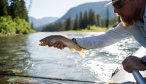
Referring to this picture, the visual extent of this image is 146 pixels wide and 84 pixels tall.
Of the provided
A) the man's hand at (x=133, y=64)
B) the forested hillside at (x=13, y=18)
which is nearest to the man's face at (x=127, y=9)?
the man's hand at (x=133, y=64)

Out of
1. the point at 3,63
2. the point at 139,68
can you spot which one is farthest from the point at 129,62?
the point at 3,63

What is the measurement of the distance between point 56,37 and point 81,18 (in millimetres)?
171251

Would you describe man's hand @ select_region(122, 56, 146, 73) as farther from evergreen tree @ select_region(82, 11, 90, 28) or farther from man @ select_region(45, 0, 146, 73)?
evergreen tree @ select_region(82, 11, 90, 28)

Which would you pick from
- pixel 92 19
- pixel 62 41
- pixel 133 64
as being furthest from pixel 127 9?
pixel 92 19

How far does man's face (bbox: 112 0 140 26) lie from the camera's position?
3316 millimetres

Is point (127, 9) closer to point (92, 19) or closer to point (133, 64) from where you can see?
point (133, 64)

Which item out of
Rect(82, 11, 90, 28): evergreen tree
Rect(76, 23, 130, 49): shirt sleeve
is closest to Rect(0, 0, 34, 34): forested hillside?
Rect(76, 23, 130, 49): shirt sleeve

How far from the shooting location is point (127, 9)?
11.0 feet

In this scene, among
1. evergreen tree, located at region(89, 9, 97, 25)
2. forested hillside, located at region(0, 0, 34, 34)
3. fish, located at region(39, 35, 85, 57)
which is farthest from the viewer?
evergreen tree, located at region(89, 9, 97, 25)

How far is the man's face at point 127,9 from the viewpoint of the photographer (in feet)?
10.9

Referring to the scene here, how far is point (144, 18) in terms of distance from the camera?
130 inches

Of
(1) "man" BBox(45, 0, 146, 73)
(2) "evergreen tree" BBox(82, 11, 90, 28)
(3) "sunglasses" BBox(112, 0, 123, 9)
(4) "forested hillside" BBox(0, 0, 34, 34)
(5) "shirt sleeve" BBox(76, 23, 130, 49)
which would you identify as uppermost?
(3) "sunglasses" BBox(112, 0, 123, 9)

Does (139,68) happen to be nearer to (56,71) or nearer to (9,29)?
(56,71)

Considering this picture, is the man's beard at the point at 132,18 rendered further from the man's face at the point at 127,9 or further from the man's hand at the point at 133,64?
the man's hand at the point at 133,64
